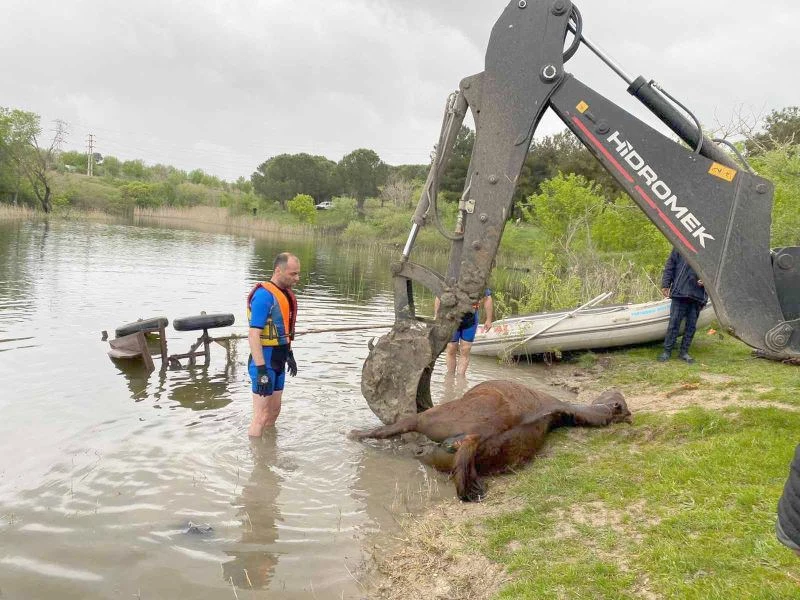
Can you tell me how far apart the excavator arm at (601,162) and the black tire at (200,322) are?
4026 millimetres

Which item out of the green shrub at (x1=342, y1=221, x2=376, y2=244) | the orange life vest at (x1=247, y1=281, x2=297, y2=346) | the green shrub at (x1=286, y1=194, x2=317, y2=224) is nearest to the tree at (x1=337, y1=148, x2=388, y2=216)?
the green shrub at (x1=286, y1=194, x2=317, y2=224)

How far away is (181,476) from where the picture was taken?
5426mm

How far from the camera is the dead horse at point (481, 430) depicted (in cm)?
519

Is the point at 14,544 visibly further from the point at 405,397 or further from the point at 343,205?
the point at 343,205

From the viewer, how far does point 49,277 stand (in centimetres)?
1720

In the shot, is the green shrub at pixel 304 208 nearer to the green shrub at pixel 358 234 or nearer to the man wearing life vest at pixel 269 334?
the green shrub at pixel 358 234

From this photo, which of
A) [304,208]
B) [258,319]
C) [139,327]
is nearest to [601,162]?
[258,319]

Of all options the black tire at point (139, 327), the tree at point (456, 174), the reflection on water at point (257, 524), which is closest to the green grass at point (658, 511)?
the reflection on water at point (257, 524)

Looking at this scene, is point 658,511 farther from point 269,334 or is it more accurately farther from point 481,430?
point 269,334

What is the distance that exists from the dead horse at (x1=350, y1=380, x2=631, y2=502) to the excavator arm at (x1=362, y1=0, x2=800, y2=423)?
46 centimetres

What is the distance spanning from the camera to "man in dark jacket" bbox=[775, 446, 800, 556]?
1691 mm

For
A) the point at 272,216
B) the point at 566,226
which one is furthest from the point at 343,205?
the point at 566,226

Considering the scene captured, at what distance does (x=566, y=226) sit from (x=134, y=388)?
18597 mm

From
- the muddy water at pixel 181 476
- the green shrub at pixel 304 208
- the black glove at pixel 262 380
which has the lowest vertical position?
the muddy water at pixel 181 476
